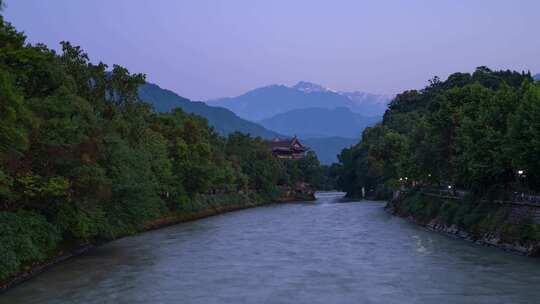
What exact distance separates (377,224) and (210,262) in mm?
31793

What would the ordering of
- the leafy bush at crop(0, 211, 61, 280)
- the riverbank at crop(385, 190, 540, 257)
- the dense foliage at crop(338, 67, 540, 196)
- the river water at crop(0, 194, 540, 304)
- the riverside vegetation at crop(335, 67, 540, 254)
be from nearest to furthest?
1. the river water at crop(0, 194, 540, 304)
2. the leafy bush at crop(0, 211, 61, 280)
3. the riverbank at crop(385, 190, 540, 257)
4. the riverside vegetation at crop(335, 67, 540, 254)
5. the dense foliage at crop(338, 67, 540, 196)

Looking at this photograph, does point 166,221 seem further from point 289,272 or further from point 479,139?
point 289,272

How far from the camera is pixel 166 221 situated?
70188 millimetres

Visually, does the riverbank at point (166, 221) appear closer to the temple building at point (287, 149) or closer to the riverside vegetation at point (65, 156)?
the riverside vegetation at point (65, 156)

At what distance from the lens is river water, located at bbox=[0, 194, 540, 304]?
2939 centimetres

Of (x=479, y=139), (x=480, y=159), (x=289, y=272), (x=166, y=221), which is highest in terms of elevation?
(x=479, y=139)

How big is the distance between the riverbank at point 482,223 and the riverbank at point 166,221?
2612 centimetres

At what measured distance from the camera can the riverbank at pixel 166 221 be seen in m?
34.1

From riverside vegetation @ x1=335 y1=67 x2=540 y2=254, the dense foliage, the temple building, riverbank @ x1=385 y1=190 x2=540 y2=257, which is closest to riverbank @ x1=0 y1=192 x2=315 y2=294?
riverside vegetation @ x1=335 y1=67 x2=540 y2=254

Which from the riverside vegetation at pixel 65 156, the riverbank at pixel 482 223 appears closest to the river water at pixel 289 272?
the riverbank at pixel 482 223

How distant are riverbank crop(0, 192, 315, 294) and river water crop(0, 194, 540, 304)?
0.66 m

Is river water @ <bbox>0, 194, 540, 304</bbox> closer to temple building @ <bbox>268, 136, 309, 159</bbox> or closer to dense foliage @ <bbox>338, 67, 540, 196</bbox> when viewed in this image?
dense foliage @ <bbox>338, 67, 540, 196</bbox>

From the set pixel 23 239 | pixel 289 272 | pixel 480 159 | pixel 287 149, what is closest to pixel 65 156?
pixel 23 239

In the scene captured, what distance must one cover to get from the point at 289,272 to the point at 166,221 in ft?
119
